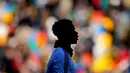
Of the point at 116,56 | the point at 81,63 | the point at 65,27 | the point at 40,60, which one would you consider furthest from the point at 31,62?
the point at 65,27

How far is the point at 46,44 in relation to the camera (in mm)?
12000

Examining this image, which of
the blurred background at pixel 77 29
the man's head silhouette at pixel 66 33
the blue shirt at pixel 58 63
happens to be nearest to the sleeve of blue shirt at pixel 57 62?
the blue shirt at pixel 58 63

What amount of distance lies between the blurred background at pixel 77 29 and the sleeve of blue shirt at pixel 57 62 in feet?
19.7

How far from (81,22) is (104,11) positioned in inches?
26.1

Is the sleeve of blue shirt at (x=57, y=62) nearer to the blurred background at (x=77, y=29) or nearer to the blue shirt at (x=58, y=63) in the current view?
the blue shirt at (x=58, y=63)

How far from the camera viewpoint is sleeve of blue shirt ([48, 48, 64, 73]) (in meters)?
5.23

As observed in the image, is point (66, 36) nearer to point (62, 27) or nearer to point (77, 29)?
point (62, 27)

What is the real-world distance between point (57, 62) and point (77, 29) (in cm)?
720

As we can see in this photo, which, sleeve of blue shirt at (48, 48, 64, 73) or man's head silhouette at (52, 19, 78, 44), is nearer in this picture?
sleeve of blue shirt at (48, 48, 64, 73)

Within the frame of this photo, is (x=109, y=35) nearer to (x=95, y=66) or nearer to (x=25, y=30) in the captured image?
(x=95, y=66)

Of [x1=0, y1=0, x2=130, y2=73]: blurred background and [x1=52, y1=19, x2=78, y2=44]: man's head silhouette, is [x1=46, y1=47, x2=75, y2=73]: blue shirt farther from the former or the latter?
[x1=0, y1=0, x2=130, y2=73]: blurred background

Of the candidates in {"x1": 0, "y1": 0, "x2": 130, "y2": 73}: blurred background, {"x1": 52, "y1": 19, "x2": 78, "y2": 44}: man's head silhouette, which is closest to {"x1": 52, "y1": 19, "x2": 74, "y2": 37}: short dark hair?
{"x1": 52, "y1": 19, "x2": 78, "y2": 44}: man's head silhouette

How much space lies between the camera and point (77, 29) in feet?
40.8

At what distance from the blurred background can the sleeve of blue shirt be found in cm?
601
